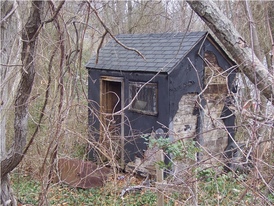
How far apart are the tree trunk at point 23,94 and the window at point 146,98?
153 inches

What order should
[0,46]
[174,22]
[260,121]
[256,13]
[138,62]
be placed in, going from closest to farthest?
[260,121]
[0,46]
[138,62]
[256,13]
[174,22]

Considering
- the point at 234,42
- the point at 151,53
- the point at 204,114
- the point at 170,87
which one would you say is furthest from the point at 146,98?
the point at 234,42

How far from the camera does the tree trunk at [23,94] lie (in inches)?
127

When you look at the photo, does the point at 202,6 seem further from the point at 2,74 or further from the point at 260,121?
the point at 2,74

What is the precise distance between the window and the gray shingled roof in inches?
14.1

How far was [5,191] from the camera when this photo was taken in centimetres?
454

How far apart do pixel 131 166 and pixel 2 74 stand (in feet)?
12.5

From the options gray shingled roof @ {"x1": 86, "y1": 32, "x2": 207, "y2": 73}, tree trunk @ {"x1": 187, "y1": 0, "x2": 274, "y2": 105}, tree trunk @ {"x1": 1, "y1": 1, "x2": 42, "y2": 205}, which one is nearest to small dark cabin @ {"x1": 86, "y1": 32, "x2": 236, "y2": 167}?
gray shingled roof @ {"x1": 86, "y1": 32, "x2": 207, "y2": 73}

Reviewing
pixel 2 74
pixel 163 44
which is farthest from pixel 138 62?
pixel 2 74

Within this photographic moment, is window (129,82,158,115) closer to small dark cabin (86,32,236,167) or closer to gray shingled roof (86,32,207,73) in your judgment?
small dark cabin (86,32,236,167)

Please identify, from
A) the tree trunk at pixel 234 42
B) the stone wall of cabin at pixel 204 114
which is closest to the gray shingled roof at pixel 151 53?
the stone wall of cabin at pixel 204 114

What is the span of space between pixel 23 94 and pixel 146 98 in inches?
180

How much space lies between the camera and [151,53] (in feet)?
27.7

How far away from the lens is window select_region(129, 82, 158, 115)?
784 cm
